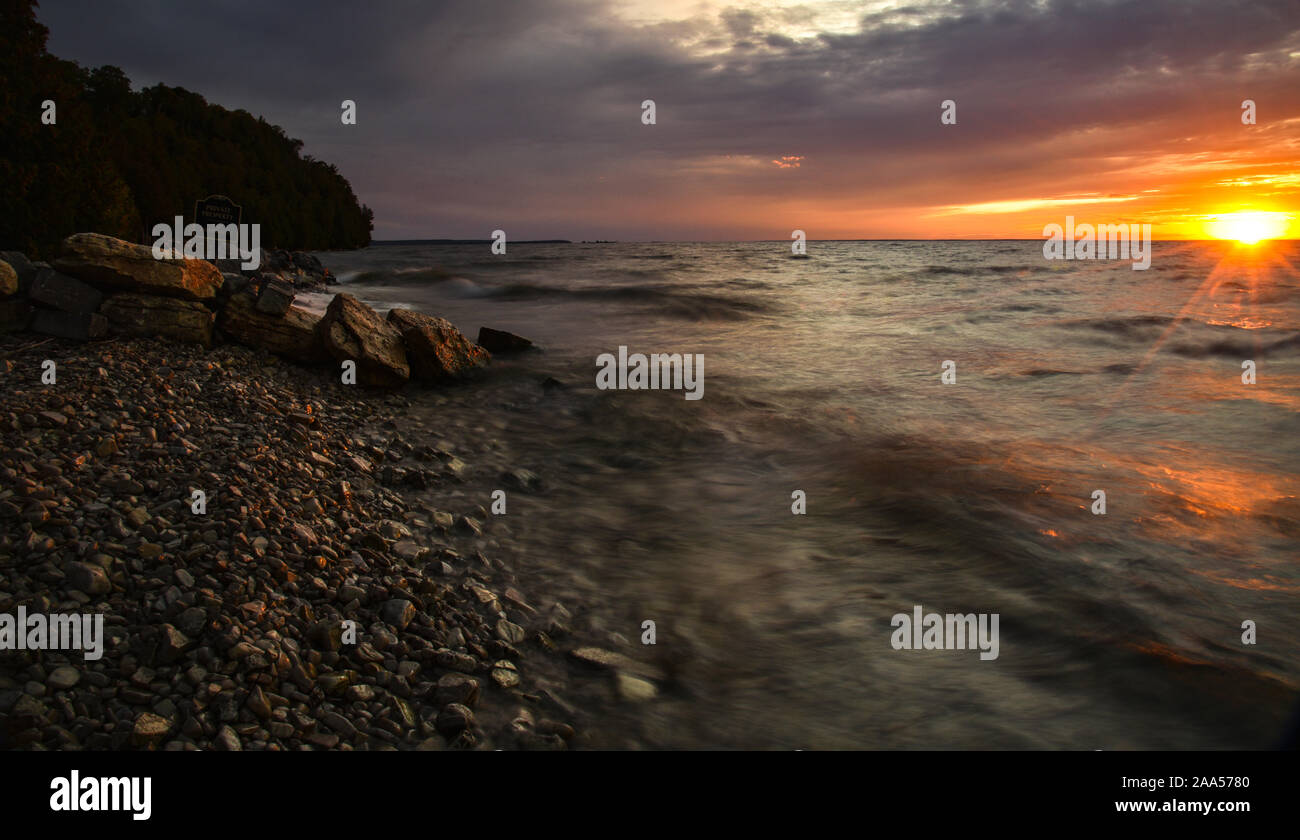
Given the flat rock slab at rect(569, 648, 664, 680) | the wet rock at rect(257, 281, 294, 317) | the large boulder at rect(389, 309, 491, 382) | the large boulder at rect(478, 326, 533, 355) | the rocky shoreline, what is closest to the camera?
the rocky shoreline

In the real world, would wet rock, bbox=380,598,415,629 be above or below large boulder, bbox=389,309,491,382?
below

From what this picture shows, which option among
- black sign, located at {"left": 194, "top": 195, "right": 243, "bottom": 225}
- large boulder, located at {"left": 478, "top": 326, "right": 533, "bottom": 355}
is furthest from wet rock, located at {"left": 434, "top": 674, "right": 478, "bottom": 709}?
black sign, located at {"left": 194, "top": 195, "right": 243, "bottom": 225}

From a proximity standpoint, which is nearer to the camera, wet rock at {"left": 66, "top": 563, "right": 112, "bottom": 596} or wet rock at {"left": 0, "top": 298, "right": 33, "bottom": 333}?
wet rock at {"left": 66, "top": 563, "right": 112, "bottom": 596}

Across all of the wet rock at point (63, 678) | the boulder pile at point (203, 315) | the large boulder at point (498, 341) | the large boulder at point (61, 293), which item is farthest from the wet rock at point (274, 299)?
the wet rock at point (63, 678)

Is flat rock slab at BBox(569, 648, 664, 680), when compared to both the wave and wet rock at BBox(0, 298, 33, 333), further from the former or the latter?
the wave

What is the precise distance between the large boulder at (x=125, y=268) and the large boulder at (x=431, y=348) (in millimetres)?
3165

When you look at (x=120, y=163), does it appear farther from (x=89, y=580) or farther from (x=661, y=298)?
(x=89, y=580)

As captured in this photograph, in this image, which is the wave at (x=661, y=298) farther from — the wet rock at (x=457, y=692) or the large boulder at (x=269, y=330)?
the wet rock at (x=457, y=692)

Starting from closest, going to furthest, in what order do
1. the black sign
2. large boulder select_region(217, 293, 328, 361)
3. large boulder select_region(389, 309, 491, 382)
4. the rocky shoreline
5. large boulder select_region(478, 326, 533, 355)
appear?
the rocky shoreline < large boulder select_region(217, 293, 328, 361) < large boulder select_region(389, 309, 491, 382) < large boulder select_region(478, 326, 533, 355) < the black sign

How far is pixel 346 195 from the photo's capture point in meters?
118

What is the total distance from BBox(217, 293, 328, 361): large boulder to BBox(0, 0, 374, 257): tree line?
17359 mm

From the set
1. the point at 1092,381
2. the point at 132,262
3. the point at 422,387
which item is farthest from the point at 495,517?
the point at 1092,381

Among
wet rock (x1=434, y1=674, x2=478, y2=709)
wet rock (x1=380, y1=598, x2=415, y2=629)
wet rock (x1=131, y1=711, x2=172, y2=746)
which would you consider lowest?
wet rock (x1=434, y1=674, x2=478, y2=709)

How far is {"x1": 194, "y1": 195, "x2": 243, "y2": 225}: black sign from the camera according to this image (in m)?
15.7
